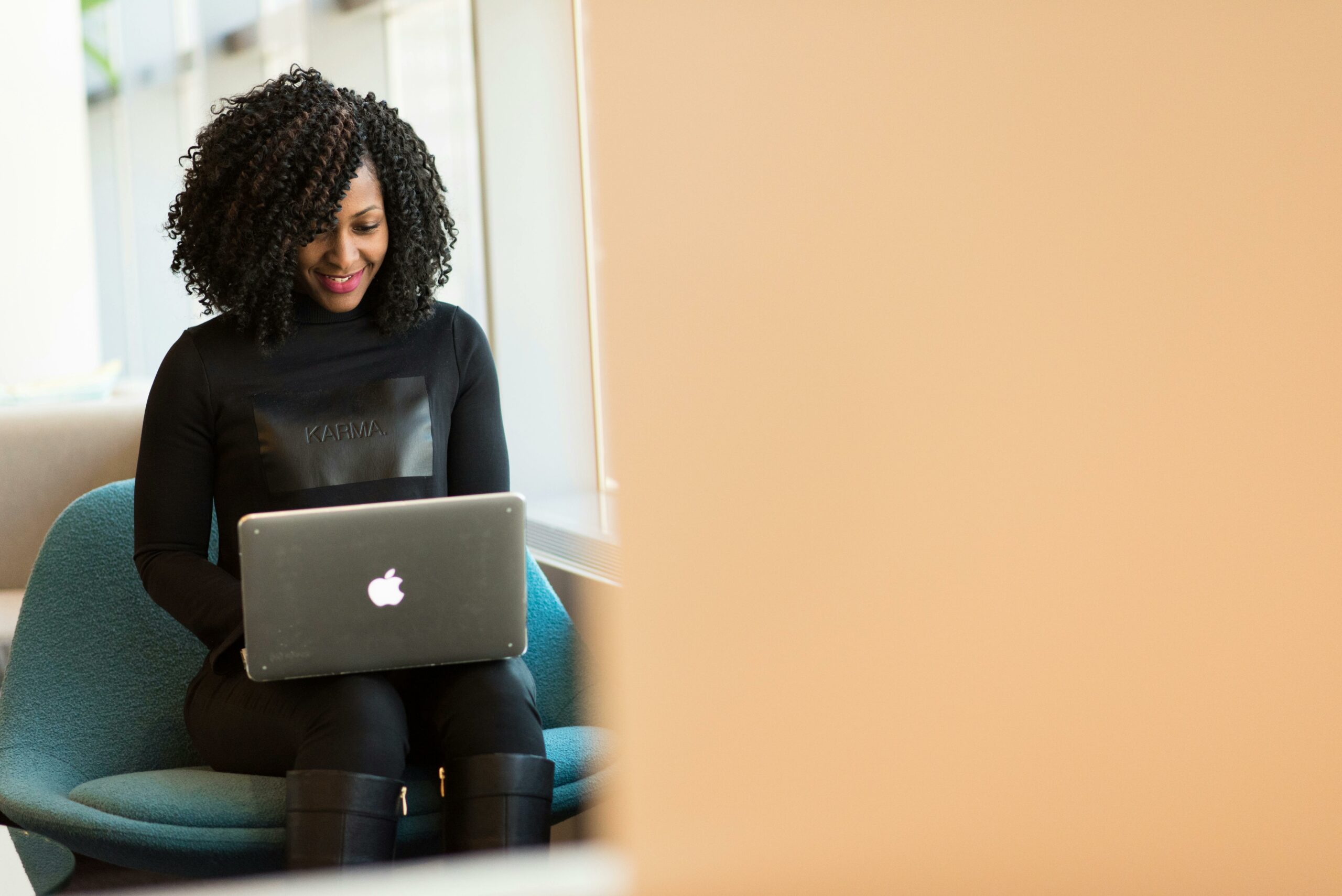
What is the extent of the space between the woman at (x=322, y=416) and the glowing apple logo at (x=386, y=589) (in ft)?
0.39

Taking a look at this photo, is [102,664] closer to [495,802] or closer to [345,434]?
[345,434]

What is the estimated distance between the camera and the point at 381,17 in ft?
11.6

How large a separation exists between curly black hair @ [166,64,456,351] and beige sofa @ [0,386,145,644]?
1.20 metres

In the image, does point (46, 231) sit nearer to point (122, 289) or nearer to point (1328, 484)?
point (122, 289)

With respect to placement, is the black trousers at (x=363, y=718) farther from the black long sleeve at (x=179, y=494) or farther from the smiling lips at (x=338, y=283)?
the smiling lips at (x=338, y=283)

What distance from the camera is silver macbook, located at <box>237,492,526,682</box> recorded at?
135 cm

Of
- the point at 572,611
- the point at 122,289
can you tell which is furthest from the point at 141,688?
the point at 122,289

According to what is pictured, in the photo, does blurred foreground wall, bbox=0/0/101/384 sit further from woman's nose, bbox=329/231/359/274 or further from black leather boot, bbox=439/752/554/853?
black leather boot, bbox=439/752/554/853

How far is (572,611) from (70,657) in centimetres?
88

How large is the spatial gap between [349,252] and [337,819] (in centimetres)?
74

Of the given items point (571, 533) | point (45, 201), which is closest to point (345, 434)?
point (571, 533)

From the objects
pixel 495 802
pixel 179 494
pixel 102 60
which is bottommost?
pixel 495 802

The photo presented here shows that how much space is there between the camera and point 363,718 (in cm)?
139

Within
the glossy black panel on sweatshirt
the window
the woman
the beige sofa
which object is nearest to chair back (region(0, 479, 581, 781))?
the woman
